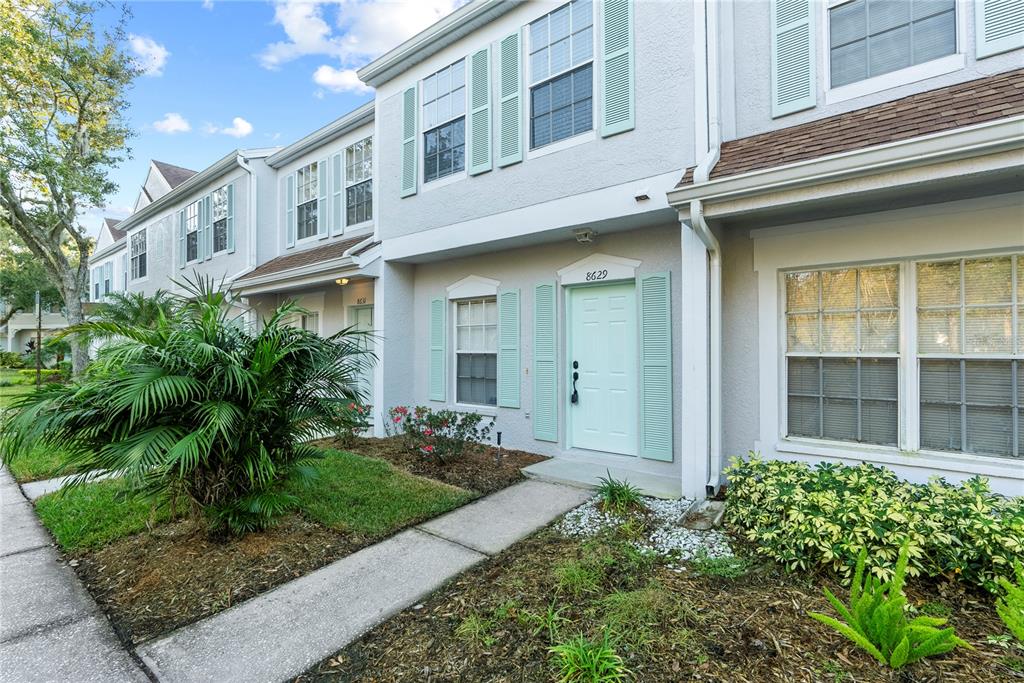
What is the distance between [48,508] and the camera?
15.3 ft

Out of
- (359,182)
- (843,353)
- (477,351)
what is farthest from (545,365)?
(359,182)

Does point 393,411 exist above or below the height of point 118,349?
below

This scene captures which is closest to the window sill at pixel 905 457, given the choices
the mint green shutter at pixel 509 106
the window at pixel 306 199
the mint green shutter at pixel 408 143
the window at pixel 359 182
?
the mint green shutter at pixel 509 106

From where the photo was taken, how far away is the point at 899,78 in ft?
13.4

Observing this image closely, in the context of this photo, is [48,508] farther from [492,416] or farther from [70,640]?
[492,416]

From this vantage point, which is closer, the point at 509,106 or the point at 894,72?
the point at 894,72

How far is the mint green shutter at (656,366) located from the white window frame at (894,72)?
2.24 meters

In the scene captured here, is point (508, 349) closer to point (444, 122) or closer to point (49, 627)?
point (444, 122)

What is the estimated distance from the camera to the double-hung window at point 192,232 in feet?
42.5

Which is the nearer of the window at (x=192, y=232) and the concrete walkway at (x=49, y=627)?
the concrete walkway at (x=49, y=627)

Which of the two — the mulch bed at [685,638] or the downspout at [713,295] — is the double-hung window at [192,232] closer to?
the downspout at [713,295]

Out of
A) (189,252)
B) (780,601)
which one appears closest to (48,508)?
(780,601)

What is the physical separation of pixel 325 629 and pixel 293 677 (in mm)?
389

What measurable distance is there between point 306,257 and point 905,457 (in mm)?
9438
